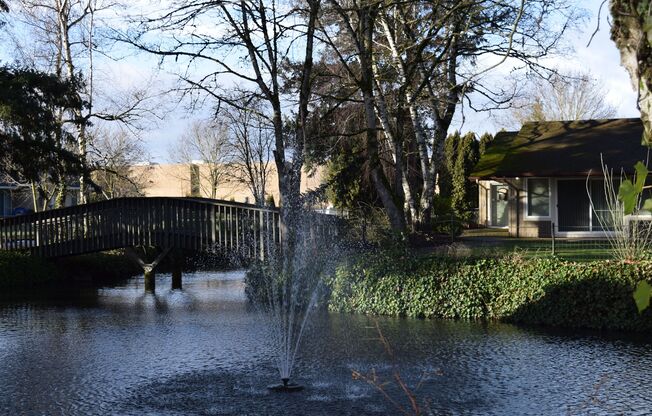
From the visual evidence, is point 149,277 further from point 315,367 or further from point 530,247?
point 315,367

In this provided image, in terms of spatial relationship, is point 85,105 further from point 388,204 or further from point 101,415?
point 101,415

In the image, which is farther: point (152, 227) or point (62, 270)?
point (62, 270)

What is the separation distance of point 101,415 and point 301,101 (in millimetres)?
12520

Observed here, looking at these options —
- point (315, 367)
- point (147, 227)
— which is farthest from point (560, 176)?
point (315, 367)

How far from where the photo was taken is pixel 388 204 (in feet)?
70.5

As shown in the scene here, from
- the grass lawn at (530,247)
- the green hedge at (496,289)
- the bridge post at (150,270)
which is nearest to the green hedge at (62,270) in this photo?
the bridge post at (150,270)

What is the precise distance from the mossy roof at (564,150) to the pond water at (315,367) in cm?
1373

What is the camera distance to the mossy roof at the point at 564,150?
1051 inches

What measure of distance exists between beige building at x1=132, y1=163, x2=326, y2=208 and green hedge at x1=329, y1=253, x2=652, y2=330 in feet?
101

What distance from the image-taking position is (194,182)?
56875mm

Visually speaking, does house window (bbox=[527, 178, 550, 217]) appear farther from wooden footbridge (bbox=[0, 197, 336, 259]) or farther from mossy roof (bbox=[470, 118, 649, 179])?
wooden footbridge (bbox=[0, 197, 336, 259])

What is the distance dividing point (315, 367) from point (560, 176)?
59.9ft

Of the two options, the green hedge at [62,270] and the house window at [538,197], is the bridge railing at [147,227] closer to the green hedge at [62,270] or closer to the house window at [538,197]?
the green hedge at [62,270]

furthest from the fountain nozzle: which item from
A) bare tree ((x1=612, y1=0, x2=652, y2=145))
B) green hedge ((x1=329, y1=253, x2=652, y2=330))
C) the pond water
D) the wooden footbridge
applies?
the wooden footbridge
